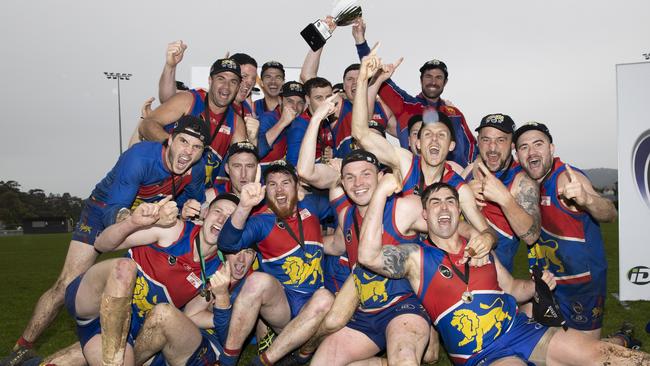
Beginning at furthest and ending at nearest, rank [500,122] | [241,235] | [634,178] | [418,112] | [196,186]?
[418,112] → [634,178] → [196,186] → [500,122] → [241,235]

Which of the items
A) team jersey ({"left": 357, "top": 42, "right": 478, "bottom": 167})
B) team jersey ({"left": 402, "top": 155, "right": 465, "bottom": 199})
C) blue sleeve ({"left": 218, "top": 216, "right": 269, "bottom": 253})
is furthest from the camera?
team jersey ({"left": 357, "top": 42, "right": 478, "bottom": 167})

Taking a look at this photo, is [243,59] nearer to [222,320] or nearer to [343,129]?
[343,129]

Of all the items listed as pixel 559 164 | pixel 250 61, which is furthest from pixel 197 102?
pixel 559 164

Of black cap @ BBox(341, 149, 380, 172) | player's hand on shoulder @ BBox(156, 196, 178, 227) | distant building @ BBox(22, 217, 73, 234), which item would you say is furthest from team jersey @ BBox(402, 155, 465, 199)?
distant building @ BBox(22, 217, 73, 234)

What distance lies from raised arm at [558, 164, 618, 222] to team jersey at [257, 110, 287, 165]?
12.7 ft

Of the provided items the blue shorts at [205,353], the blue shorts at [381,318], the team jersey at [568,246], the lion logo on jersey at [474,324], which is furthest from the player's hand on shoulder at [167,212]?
the team jersey at [568,246]

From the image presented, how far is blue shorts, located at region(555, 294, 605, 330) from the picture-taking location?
6691mm

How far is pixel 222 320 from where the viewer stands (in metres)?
6.04

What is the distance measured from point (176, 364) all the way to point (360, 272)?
2040mm

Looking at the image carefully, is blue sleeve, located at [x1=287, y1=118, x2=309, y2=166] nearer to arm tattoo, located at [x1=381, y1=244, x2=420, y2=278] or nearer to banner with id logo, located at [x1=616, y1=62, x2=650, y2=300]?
arm tattoo, located at [x1=381, y1=244, x2=420, y2=278]

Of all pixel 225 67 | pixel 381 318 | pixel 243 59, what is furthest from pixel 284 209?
pixel 243 59

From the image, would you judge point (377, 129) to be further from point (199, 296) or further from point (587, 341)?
point (587, 341)

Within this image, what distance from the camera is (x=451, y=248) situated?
531cm

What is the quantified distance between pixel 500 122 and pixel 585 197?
59.8 inches
